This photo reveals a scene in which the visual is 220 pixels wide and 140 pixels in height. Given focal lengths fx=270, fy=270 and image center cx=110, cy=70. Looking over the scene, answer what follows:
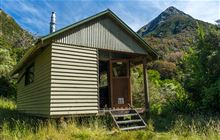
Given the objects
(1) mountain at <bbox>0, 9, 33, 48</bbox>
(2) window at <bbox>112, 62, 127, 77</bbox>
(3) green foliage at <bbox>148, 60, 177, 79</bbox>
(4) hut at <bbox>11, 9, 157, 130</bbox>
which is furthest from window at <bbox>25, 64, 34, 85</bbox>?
(3) green foliage at <bbox>148, 60, 177, 79</bbox>

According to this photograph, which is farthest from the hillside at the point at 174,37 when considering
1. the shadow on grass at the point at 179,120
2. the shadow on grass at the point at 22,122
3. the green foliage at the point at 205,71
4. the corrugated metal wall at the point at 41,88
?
the shadow on grass at the point at 22,122

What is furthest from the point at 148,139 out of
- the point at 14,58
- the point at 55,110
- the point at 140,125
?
the point at 14,58

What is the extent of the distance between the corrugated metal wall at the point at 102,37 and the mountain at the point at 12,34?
23101 mm

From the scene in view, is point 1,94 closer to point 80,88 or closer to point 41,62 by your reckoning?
point 41,62

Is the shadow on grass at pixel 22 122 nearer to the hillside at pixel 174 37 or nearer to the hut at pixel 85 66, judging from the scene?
the hut at pixel 85 66

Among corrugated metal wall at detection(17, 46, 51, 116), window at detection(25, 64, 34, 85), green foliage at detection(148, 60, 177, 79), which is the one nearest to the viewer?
corrugated metal wall at detection(17, 46, 51, 116)

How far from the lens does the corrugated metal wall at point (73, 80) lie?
420 inches

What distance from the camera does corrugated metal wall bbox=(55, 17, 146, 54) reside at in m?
11.5

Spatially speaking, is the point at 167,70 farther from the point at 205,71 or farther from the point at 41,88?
the point at 41,88

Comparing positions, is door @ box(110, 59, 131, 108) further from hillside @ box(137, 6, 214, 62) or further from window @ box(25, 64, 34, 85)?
hillside @ box(137, 6, 214, 62)

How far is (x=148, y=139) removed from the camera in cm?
851

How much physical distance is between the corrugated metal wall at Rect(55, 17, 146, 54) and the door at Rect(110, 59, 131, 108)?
0.95 metres

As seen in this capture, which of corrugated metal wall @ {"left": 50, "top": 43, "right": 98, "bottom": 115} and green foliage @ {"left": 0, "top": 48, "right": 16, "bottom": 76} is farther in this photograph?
green foliage @ {"left": 0, "top": 48, "right": 16, "bottom": 76}

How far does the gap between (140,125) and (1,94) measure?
1678 cm
